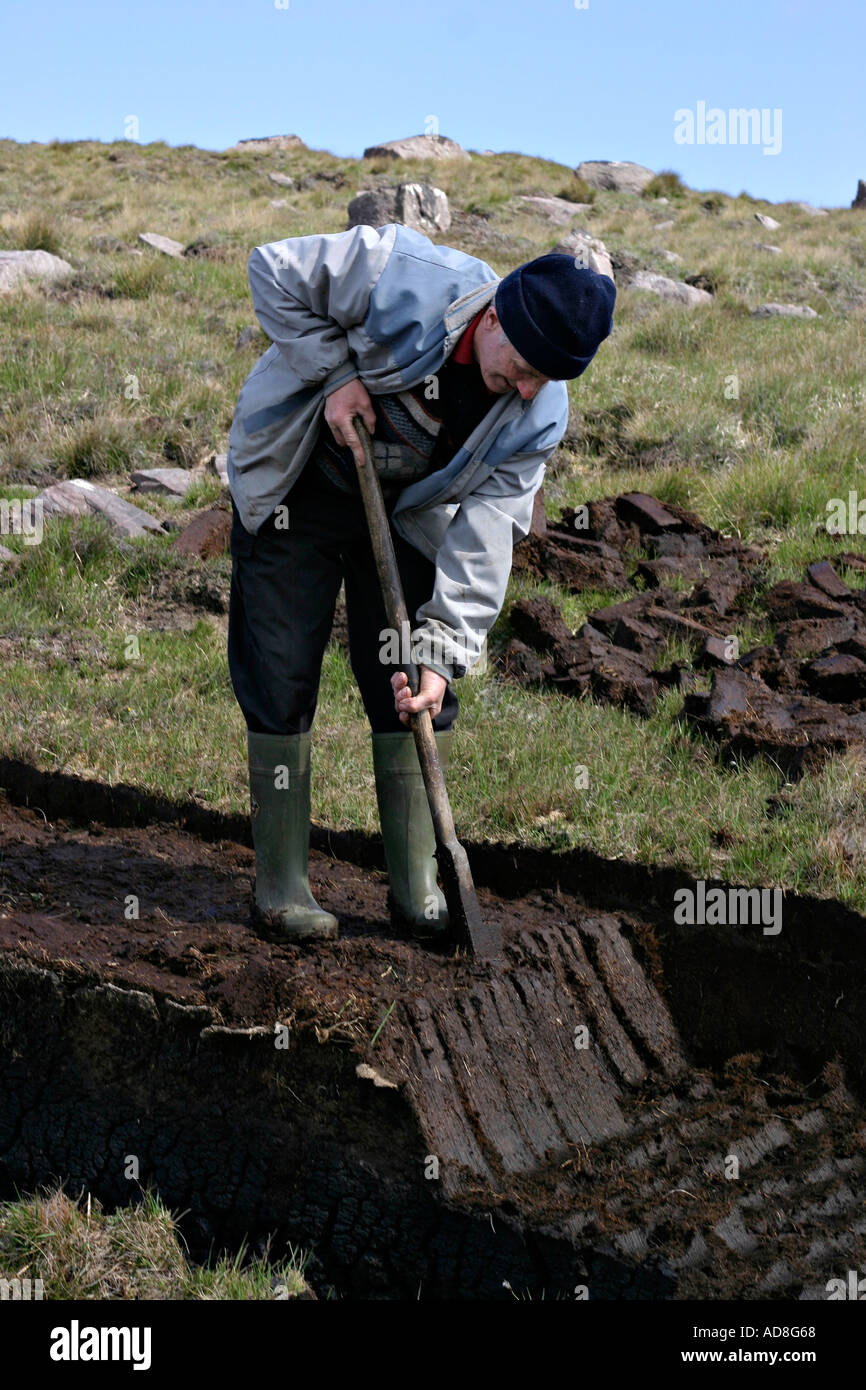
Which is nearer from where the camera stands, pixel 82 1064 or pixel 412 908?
pixel 82 1064

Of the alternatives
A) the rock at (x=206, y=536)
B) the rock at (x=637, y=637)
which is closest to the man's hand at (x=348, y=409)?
the rock at (x=637, y=637)

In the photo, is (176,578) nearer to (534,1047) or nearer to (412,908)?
(412,908)

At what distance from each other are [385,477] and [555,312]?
29.1 inches

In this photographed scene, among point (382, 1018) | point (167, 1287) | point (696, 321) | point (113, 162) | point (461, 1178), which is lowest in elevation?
point (167, 1287)

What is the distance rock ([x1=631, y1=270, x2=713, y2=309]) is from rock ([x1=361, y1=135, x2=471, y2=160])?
45.2ft

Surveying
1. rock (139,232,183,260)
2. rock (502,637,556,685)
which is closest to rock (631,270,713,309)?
rock (139,232,183,260)

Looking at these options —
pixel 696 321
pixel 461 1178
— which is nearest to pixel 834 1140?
pixel 461 1178

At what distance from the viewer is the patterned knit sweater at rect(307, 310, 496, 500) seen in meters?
3.37

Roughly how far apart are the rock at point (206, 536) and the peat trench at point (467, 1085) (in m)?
3.10

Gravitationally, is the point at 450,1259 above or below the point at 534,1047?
below

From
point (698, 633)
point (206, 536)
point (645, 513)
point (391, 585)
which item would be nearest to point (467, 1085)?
point (391, 585)

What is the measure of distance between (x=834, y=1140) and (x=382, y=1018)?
1.32 m

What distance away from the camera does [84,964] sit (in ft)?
12.0

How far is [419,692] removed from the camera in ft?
11.3
